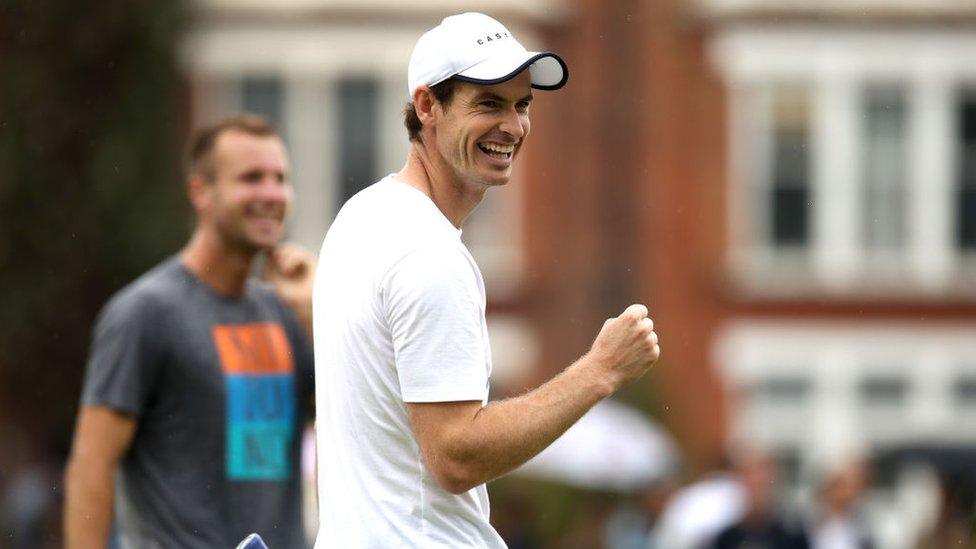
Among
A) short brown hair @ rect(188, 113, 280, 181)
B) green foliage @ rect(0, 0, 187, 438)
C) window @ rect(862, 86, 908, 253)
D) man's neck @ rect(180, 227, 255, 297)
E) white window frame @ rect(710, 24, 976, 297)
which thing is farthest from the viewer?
window @ rect(862, 86, 908, 253)

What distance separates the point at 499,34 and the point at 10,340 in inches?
831

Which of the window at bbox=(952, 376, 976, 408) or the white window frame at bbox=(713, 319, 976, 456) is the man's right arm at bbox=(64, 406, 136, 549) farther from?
the window at bbox=(952, 376, 976, 408)

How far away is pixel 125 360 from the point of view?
18.0 feet

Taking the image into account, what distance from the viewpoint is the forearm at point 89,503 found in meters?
5.41

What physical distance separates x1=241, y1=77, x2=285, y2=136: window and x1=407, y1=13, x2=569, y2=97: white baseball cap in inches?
855

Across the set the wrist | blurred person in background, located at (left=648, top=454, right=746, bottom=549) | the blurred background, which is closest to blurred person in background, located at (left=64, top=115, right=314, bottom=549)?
the wrist

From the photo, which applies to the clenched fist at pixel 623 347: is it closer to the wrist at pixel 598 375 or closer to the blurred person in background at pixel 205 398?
the wrist at pixel 598 375

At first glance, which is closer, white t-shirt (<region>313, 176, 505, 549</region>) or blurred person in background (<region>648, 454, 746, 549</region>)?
white t-shirt (<region>313, 176, 505, 549</region>)

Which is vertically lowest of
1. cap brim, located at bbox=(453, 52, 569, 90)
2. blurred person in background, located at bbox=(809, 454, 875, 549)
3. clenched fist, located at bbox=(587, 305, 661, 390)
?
blurred person in background, located at bbox=(809, 454, 875, 549)

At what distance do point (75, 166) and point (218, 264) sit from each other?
19.0m

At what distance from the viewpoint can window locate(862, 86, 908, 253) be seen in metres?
25.6

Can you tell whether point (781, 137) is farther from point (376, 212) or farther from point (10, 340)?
point (376, 212)

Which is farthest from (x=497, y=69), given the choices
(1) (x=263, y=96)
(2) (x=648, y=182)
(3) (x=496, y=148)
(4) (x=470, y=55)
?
(1) (x=263, y=96)

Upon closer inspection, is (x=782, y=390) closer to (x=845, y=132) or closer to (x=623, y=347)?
(x=845, y=132)
